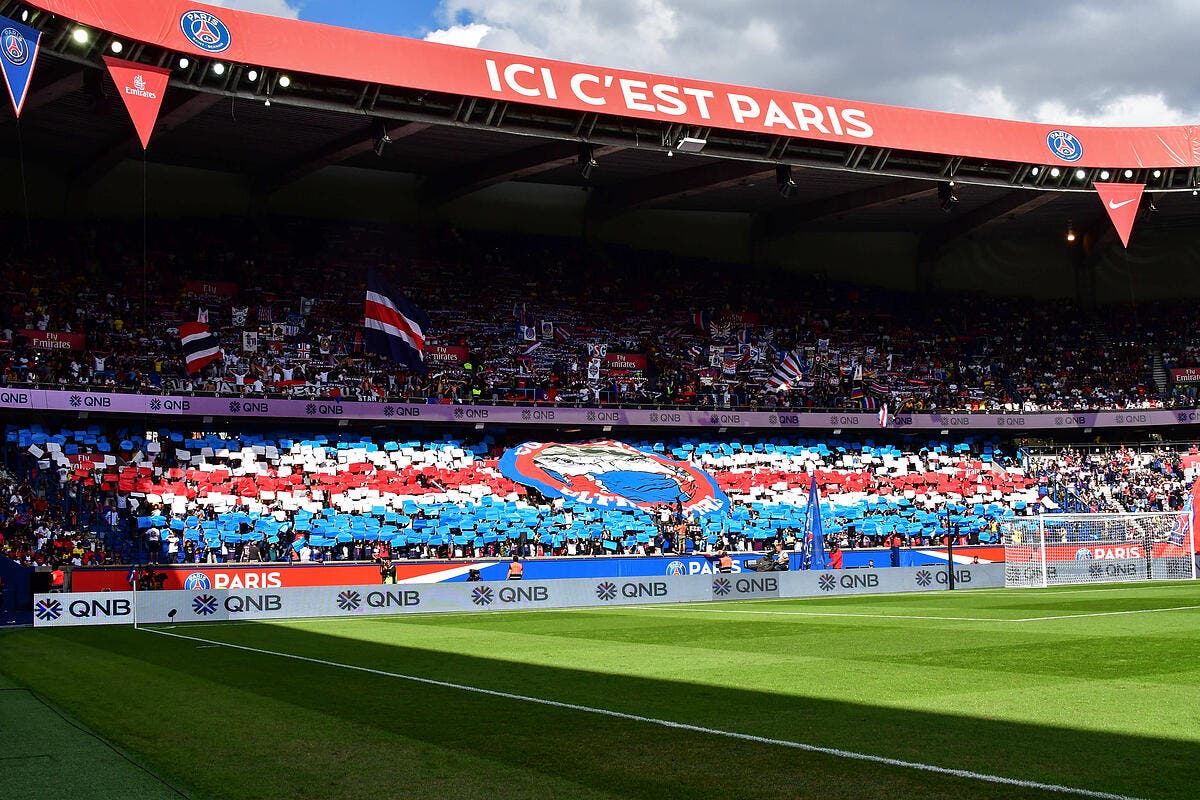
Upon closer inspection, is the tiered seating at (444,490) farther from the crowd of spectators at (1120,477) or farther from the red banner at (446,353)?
the red banner at (446,353)

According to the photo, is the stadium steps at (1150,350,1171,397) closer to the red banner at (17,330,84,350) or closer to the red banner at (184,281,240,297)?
the red banner at (184,281,240,297)

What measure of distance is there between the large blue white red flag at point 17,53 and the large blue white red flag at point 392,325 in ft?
49.0

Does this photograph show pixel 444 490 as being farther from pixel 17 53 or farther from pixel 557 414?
pixel 17 53

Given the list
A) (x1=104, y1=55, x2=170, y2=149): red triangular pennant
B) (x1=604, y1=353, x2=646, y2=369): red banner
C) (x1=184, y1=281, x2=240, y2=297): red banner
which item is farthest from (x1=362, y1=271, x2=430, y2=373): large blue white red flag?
(x1=104, y1=55, x2=170, y2=149): red triangular pennant

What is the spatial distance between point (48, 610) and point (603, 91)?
23.1 m

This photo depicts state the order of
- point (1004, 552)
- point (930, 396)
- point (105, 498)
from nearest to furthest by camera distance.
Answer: point (105, 498) < point (1004, 552) < point (930, 396)

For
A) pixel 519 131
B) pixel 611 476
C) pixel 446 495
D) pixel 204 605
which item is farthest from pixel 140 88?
pixel 611 476

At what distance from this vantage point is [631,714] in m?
10.7

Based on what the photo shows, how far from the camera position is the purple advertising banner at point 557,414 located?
3716cm

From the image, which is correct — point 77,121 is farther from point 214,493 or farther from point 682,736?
point 682,736

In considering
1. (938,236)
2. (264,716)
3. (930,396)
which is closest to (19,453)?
(264,716)

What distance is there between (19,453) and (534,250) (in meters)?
24.2

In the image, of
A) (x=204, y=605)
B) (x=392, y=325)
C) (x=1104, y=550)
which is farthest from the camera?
(x=392, y=325)

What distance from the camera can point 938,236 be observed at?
59.5 metres
